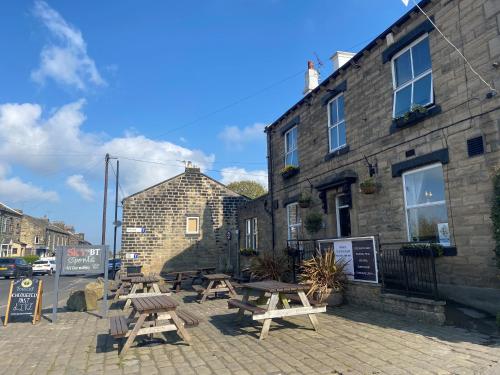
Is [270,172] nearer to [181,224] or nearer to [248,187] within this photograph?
[181,224]

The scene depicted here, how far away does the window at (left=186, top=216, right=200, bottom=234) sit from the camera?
872 inches

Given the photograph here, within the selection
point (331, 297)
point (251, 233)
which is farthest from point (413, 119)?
point (251, 233)

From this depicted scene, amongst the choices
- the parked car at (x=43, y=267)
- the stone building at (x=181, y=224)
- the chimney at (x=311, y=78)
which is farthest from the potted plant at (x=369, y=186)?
the parked car at (x=43, y=267)

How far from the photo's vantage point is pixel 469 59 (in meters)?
7.59

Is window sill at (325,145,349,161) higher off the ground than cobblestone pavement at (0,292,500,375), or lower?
higher

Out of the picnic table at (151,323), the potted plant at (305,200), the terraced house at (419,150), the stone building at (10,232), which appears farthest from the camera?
the stone building at (10,232)

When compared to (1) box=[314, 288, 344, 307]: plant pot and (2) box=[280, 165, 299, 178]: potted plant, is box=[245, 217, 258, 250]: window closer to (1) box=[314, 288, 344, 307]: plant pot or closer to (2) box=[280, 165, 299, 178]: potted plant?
(2) box=[280, 165, 299, 178]: potted plant

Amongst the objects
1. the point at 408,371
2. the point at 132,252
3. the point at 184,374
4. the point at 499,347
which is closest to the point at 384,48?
the point at 499,347

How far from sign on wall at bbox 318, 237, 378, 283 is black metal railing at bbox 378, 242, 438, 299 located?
22 centimetres

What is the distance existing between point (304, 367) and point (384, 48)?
28.4 ft

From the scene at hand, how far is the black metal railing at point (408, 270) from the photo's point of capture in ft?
25.5

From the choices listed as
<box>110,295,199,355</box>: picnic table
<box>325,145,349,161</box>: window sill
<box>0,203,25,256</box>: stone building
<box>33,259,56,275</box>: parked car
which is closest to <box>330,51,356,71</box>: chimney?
<box>325,145,349,161</box>: window sill

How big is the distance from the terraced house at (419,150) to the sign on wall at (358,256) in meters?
0.24

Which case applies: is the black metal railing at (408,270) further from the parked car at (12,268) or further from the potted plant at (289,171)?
the parked car at (12,268)
